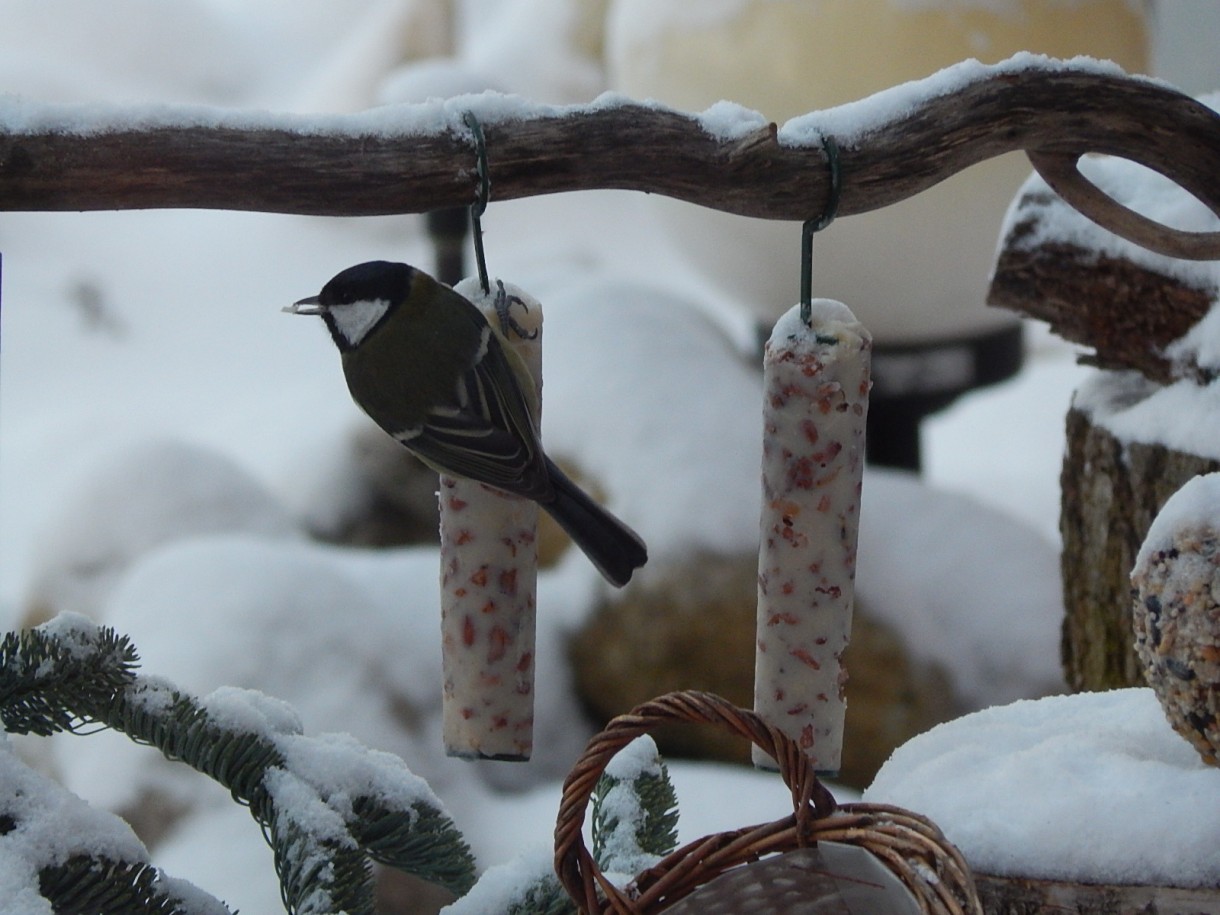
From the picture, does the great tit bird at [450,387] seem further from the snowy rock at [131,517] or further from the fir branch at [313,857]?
the snowy rock at [131,517]

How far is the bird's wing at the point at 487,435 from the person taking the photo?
0.57 metres

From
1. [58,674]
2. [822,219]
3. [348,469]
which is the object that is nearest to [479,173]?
[822,219]

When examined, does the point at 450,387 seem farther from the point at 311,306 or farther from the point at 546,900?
the point at 546,900

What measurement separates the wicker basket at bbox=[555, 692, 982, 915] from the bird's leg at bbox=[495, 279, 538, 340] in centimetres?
19

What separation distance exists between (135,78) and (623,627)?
5.60 ft

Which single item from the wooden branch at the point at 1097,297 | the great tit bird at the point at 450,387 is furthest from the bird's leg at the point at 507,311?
the wooden branch at the point at 1097,297

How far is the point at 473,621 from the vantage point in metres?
0.61

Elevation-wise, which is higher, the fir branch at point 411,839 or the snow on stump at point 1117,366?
the snow on stump at point 1117,366

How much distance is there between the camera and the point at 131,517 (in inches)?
69.8

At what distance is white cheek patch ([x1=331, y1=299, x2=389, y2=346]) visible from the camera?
58 centimetres

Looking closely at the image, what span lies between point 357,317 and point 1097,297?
0.57 m

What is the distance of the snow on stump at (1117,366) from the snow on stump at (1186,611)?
0.82 ft

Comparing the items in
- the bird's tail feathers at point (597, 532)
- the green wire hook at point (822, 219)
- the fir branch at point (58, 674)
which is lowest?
the fir branch at point (58, 674)

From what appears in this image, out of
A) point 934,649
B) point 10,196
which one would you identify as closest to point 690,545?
point 934,649
